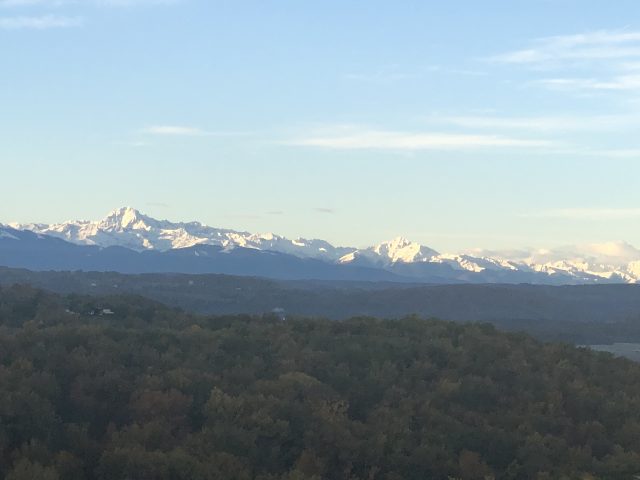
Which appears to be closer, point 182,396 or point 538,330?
point 182,396

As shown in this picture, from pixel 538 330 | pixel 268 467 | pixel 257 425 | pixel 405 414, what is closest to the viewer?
pixel 268 467

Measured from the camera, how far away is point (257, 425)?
49.4 metres

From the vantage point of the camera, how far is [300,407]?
52.8 meters

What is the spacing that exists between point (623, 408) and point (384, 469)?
947 inches

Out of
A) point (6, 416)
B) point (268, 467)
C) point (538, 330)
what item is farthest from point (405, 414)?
point (538, 330)

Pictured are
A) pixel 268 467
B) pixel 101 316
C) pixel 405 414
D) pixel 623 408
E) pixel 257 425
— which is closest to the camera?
pixel 268 467

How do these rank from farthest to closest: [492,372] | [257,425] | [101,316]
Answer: [101,316] → [492,372] → [257,425]

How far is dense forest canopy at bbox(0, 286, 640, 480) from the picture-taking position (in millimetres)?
44938

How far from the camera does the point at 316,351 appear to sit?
69.8 metres

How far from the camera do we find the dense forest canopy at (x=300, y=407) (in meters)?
44.9

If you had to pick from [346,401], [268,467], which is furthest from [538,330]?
[268,467]

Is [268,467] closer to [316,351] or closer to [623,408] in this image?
[316,351]

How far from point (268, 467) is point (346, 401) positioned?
12.6m

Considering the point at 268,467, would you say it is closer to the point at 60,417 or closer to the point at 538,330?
the point at 60,417
